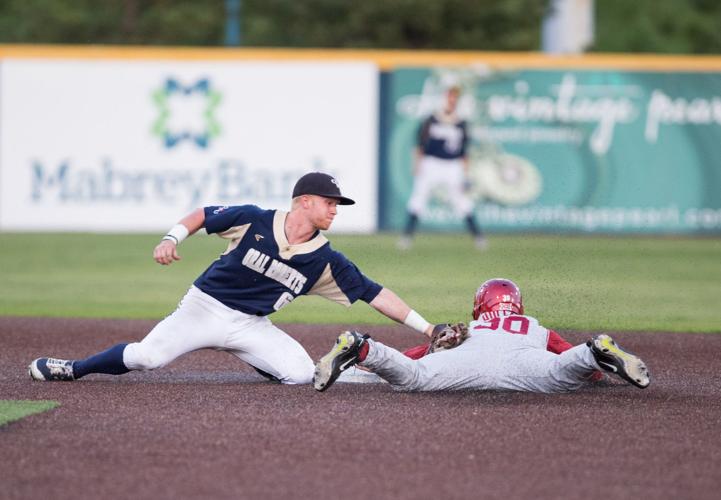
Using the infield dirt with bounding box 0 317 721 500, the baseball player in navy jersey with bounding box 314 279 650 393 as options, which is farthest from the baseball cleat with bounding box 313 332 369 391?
the infield dirt with bounding box 0 317 721 500

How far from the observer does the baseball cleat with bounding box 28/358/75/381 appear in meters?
7.47

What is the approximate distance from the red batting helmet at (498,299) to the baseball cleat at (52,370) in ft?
7.81

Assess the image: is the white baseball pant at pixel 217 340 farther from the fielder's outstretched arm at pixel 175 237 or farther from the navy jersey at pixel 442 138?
the navy jersey at pixel 442 138

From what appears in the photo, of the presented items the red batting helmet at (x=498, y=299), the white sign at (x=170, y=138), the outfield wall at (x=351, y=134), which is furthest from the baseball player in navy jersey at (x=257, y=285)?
the outfield wall at (x=351, y=134)

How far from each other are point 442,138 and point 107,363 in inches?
497

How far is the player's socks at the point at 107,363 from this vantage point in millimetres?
7230

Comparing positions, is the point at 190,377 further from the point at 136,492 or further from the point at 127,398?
the point at 136,492

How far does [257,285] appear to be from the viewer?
7.25 metres

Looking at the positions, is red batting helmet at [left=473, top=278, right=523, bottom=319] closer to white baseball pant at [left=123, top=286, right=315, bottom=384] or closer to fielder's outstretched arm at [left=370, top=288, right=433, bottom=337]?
fielder's outstretched arm at [left=370, top=288, right=433, bottom=337]

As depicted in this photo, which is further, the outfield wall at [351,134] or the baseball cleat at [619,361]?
the outfield wall at [351,134]

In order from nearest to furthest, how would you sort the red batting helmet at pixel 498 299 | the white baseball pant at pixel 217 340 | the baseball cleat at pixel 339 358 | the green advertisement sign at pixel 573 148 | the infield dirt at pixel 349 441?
the infield dirt at pixel 349 441 < the baseball cleat at pixel 339 358 < the white baseball pant at pixel 217 340 < the red batting helmet at pixel 498 299 < the green advertisement sign at pixel 573 148

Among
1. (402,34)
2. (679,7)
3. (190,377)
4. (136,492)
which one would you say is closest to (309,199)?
(190,377)

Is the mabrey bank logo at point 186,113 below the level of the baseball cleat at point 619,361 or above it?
above

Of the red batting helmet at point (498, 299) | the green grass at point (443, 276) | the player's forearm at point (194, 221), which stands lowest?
the green grass at point (443, 276)
